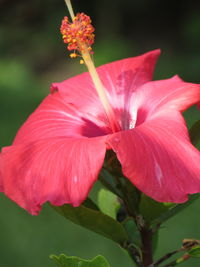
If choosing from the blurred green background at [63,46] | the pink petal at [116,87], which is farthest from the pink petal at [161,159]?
the blurred green background at [63,46]

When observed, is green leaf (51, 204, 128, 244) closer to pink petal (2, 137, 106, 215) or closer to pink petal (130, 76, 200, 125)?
pink petal (2, 137, 106, 215)

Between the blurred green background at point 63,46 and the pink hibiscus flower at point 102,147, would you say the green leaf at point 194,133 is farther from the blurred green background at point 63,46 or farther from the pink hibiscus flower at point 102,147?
the blurred green background at point 63,46

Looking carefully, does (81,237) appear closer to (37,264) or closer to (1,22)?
(37,264)

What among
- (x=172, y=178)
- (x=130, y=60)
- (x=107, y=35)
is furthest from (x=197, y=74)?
(x=172, y=178)

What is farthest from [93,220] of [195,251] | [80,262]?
[195,251]

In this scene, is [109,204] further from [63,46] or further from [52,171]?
[63,46]

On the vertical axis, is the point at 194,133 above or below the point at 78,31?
below
